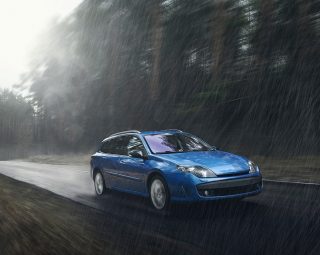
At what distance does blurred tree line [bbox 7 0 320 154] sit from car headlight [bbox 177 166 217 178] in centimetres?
1178

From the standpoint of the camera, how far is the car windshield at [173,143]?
10380mm

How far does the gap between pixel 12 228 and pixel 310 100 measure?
1560cm

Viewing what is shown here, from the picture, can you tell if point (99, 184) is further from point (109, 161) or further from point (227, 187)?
point (227, 187)

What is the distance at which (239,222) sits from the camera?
8016mm

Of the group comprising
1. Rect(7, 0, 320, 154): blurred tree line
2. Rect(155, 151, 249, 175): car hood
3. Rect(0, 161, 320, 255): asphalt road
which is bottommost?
Rect(0, 161, 320, 255): asphalt road

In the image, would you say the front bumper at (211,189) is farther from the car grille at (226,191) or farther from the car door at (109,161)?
the car door at (109,161)

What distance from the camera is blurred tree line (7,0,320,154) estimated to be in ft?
67.4

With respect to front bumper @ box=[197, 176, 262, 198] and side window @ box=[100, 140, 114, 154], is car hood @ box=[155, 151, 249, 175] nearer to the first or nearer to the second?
front bumper @ box=[197, 176, 262, 198]

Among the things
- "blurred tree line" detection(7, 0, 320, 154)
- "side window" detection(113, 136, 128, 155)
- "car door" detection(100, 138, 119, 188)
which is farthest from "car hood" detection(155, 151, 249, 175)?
"blurred tree line" detection(7, 0, 320, 154)

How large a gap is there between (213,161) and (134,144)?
237 cm

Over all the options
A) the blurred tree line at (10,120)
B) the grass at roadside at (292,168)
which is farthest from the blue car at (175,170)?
the blurred tree line at (10,120)

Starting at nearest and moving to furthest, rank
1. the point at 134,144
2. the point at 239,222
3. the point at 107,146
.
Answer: the point at 239,222 < the point at 134,144 < the point at 107,146

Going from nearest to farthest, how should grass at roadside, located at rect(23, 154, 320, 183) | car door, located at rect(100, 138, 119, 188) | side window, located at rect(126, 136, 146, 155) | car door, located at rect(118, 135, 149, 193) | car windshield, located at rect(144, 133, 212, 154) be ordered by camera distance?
1. car door, located at rect(118, 135, 149, 193)
2. car windshield, located at rect(144, 133, 212, 154)
3. side window, located at rect(126, 136, 146, 155)
4. car door, located at rect(100, 138, 119, 188)
5. grass at roadside, located at rect(23, 154, 320, 183)

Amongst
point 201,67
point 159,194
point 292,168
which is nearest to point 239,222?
point 159,194
